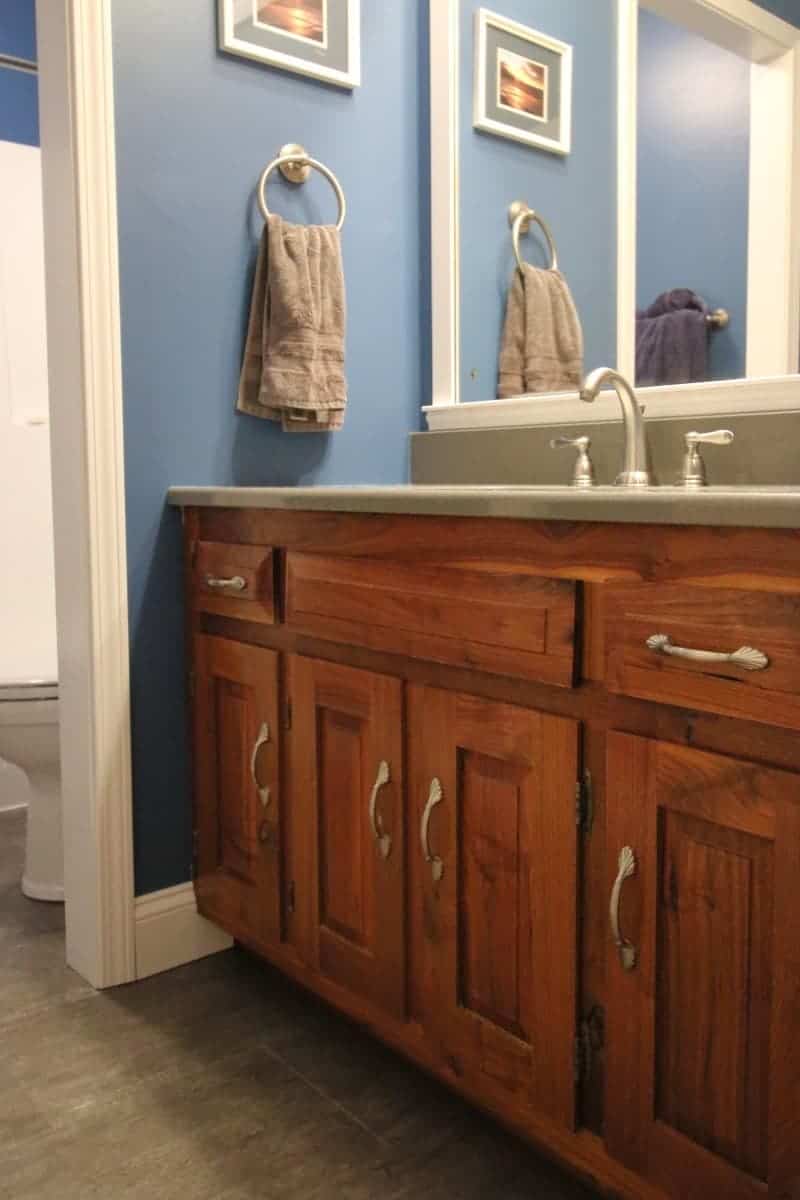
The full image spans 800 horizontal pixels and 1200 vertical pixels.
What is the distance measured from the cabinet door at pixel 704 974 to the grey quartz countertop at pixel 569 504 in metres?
0.22

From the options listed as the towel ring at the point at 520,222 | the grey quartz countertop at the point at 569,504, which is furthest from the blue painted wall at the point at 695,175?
the grey quartz countertop at the point at 569,504

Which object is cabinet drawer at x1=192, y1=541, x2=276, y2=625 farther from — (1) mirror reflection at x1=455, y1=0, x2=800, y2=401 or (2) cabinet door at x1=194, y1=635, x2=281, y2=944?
(1) mirror reflection at x1=455, y1=0, x2=800, y2=401

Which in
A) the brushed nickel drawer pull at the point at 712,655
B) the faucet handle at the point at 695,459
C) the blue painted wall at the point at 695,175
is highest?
the blue painted wall at the point at 695,175

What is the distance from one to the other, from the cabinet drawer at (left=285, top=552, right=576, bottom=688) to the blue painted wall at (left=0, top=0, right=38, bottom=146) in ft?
5.55

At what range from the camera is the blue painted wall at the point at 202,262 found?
177 cm

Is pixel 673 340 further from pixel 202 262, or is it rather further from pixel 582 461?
pixel 202 262

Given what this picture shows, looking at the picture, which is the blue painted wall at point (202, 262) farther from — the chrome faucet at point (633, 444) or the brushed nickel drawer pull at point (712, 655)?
the brushed nickel drawer pull at point (712, 655)

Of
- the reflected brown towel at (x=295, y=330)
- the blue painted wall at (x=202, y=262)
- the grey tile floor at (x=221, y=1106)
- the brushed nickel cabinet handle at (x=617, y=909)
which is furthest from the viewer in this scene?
the reflected brown towel at (x=295, y=330)

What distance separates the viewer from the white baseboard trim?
1.85 metres

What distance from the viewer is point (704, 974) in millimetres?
1041

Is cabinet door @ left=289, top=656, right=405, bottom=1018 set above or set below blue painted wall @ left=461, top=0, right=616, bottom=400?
below

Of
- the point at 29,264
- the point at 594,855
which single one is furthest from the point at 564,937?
the point at 29,264

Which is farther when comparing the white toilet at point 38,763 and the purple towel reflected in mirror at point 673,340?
the white toilet at point 38,763

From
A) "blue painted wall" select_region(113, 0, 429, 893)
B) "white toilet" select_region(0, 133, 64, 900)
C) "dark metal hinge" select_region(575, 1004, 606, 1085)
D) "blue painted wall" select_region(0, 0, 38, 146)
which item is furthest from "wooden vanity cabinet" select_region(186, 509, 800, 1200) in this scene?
"blue painted wall" select_region(0, 0, 38, 146)
